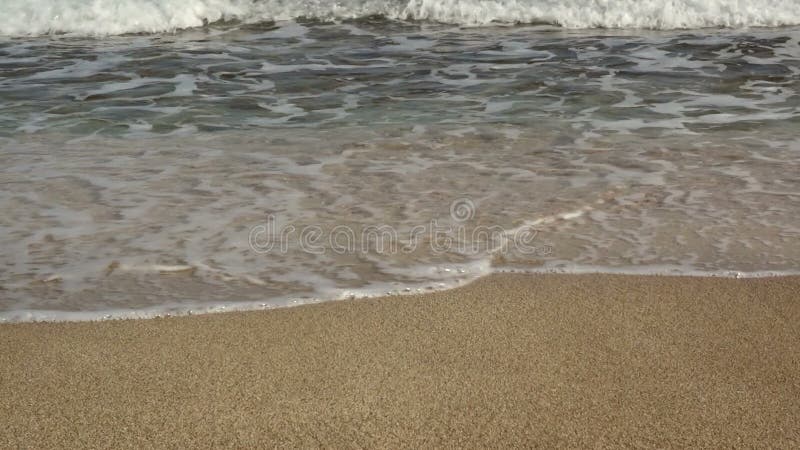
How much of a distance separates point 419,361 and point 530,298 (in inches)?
23.6

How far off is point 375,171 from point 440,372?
6.83 ft

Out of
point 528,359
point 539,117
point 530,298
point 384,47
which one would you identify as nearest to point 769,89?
point 539,117

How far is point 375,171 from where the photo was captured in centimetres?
468

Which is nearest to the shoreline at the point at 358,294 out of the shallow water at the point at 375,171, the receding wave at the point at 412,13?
the shallow water at the point at 375,171

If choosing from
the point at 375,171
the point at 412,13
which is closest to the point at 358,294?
the point at 375,171

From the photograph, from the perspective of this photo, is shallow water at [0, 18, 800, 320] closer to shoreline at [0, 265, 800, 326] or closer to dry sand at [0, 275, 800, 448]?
shoreline at [0, 265, 800, 326]

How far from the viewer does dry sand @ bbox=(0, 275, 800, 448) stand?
95.6 inches

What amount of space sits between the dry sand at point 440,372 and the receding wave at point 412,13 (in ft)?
22.1

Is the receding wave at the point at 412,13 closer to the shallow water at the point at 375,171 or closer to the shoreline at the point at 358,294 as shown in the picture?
the shallow water at the point at 375,171

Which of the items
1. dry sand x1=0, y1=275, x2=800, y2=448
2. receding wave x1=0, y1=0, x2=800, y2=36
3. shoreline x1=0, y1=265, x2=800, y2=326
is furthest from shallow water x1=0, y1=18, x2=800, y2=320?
receding wave x1=0, y1=0, x2=800, y2=36

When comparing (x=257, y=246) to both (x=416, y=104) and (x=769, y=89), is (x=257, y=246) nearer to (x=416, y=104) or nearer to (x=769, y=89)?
(x=416, y=104)

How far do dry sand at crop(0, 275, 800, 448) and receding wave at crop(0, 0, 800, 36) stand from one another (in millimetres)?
6737

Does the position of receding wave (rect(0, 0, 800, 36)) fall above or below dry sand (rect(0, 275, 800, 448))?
above

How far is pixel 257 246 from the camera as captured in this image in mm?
3736
